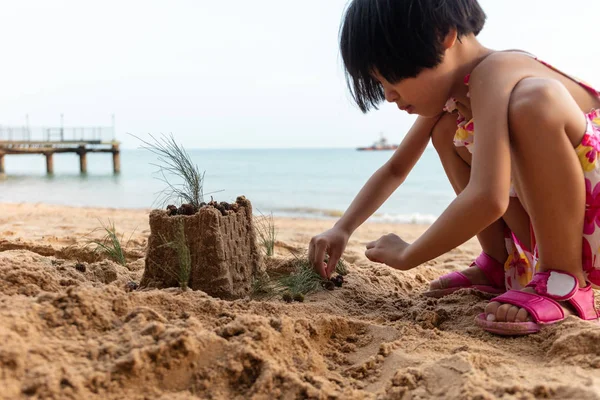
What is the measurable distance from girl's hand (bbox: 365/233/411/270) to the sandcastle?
0.56 meters

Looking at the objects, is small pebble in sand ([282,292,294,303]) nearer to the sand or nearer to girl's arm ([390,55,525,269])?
the sand

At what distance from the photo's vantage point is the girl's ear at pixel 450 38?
187cm

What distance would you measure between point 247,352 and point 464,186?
143 cm

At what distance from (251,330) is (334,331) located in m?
0.42

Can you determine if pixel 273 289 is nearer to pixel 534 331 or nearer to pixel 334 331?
pixel 334 331

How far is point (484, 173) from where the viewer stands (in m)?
1.70

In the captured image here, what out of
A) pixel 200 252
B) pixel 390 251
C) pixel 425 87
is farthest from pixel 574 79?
pixel 200 252

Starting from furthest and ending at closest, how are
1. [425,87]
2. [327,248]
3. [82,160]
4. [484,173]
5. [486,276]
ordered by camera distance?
[82,160], [486,276], [327,248], [425,87], [484,173]

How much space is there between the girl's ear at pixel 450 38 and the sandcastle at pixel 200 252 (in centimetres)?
105

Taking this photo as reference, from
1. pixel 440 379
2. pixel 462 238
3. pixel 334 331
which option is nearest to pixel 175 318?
pixel 334 331

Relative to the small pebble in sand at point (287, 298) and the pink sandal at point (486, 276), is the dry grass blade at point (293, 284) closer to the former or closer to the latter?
the small pebble in sand at point (287, 298)

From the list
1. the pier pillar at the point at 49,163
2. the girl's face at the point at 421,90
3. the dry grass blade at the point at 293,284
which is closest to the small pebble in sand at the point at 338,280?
the dry grass blade at the point at 293,284

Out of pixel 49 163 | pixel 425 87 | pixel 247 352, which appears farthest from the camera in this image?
pixel 49 163

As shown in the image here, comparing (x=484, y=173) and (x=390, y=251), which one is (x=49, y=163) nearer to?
(x=390, y=251)
